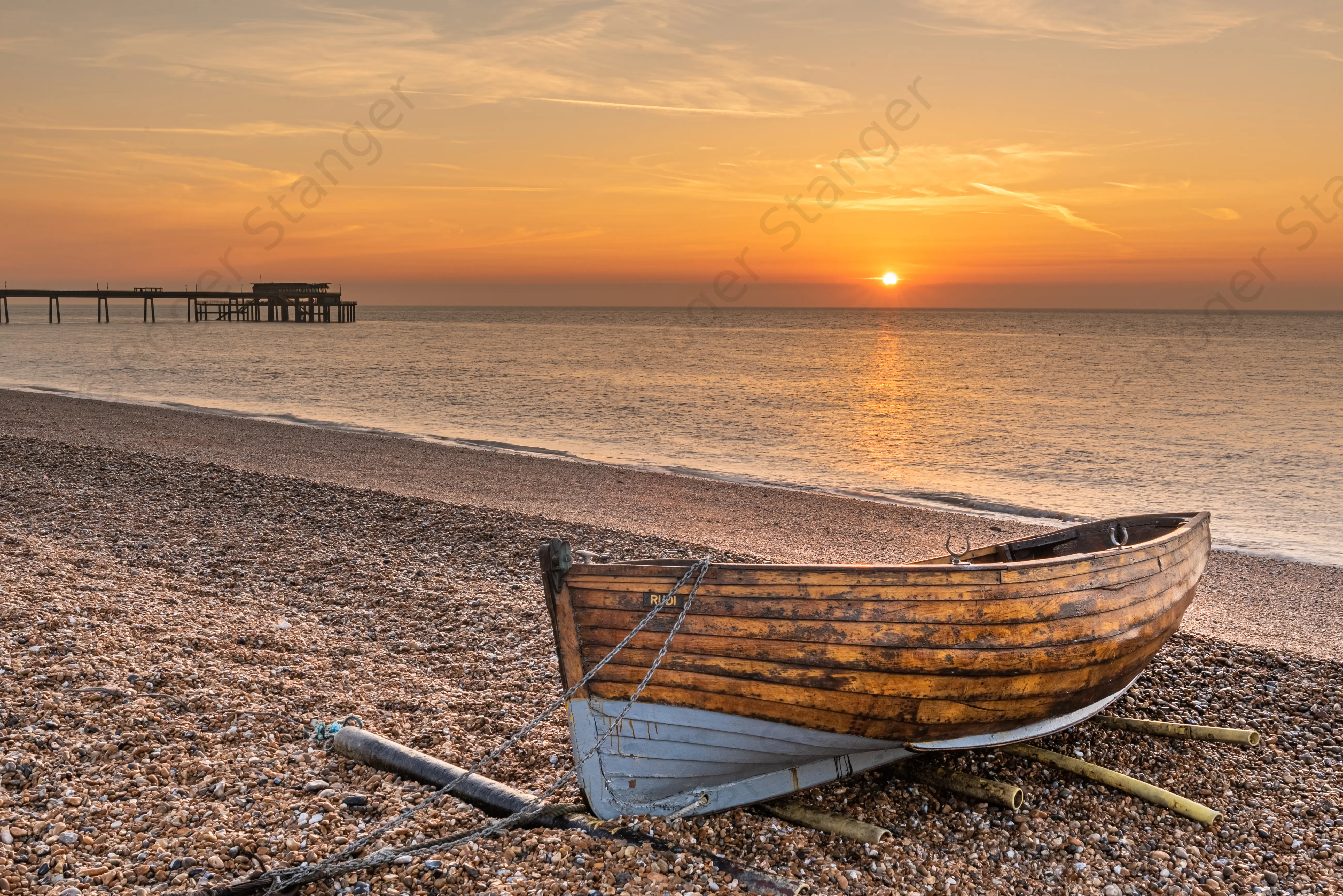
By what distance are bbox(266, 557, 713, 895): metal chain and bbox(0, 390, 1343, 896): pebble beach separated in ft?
0.20

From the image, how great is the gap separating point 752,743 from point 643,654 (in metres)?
0.62

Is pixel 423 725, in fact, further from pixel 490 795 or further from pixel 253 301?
pixel 253 301

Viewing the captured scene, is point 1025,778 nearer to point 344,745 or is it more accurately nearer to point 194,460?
point 344,745

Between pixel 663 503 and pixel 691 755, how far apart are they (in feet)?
30.8

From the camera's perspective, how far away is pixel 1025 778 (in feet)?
15.6

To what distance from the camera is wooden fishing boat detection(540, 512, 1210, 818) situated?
392cm

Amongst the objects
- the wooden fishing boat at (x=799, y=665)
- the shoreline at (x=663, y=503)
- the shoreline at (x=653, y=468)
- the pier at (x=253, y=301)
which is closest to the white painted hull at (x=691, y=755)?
the wooden fishing boat at (x=799, y=665)

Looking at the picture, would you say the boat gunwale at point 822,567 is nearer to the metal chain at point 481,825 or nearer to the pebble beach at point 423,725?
the metal chain at point 481,825

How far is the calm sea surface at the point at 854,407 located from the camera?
16.6 m

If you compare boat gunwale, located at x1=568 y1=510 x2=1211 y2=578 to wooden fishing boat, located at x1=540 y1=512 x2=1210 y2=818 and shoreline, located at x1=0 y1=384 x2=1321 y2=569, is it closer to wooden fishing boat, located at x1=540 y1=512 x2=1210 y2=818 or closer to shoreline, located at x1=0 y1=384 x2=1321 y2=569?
wooden fishing boat, located at x1=540 y1=512 x2=1210 y2=818

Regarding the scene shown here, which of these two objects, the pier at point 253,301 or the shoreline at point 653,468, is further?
the pier at point 253,301

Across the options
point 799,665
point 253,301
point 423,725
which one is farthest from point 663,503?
point 253,301

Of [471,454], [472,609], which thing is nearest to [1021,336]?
[471,454]

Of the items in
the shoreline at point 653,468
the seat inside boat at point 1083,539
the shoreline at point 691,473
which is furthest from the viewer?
the shoreline at point 653,468
